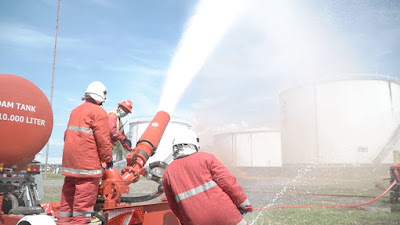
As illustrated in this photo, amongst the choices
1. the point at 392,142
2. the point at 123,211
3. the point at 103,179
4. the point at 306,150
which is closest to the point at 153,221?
the point at 123,211

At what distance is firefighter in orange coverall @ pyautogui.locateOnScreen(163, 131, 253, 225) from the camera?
3090 mm

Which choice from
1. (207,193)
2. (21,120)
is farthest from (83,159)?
(207,193)

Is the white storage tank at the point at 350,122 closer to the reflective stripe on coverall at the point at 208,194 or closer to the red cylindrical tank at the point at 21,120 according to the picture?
the red cylindrical tank at the point at 21,120

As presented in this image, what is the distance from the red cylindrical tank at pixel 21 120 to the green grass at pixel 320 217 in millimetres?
4381

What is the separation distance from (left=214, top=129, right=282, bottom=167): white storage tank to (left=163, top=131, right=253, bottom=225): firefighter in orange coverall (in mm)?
37075

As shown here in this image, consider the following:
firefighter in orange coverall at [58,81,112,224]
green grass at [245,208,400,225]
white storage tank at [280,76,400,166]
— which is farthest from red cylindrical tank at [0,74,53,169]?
white storage tank at [280,76,400,166]

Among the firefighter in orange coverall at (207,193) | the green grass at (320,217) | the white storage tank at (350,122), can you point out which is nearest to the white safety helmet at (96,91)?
A: the firefighter in orange coverall at (207,193)

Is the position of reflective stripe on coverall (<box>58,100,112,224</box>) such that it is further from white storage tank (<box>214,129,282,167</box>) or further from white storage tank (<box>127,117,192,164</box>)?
white storage tank (<box>214,129,282,167</box>)

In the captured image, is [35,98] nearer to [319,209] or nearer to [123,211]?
[123,211]

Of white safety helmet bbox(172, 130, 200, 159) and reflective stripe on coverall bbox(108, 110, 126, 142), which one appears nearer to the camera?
white safety helmet bbox(172, 130, 200, 159)

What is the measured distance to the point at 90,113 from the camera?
4090mm

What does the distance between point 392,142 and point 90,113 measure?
26.9m

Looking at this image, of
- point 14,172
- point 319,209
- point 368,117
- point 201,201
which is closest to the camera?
point 201,201

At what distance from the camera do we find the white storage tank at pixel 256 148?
132ft
